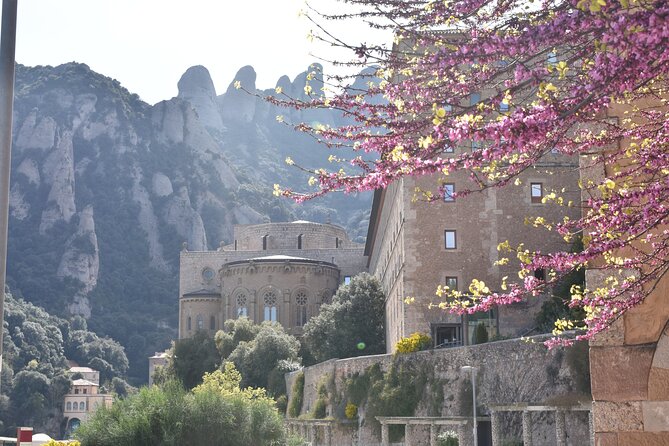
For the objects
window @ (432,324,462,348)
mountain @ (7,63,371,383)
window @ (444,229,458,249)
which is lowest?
window @ (432,324,462,348)

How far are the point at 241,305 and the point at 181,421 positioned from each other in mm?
52178

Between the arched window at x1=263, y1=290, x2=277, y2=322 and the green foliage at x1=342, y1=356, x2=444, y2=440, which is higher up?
the arched window at x1=263, y1=290, x2=277, y2=322

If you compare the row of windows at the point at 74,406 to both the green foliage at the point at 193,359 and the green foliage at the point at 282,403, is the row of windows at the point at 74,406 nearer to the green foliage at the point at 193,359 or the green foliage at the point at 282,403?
Answer: the green foliage at the point at 193,359

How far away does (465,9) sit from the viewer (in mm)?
8320

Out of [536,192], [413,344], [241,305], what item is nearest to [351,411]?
[413,344]

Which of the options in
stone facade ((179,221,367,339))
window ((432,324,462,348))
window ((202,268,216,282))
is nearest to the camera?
window ((432,324,462,348))

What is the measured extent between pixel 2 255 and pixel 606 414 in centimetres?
603

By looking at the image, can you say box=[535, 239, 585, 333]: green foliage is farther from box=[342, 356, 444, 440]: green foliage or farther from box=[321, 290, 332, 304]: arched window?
box=[321, 290, 332, 304]: arched window

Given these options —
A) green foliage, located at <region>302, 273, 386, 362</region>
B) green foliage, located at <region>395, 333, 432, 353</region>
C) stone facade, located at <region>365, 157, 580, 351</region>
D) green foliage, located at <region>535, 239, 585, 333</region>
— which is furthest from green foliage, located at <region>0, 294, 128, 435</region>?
green foliage, located at <region>535, 239, 585, 333</region>

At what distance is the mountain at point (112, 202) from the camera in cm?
15425

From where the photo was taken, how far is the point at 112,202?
172750mm

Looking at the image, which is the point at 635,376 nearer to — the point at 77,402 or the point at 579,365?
the point at 579,365

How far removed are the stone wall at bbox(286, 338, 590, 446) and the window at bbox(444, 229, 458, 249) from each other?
712 cm

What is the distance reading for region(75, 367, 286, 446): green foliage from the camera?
34.1m
